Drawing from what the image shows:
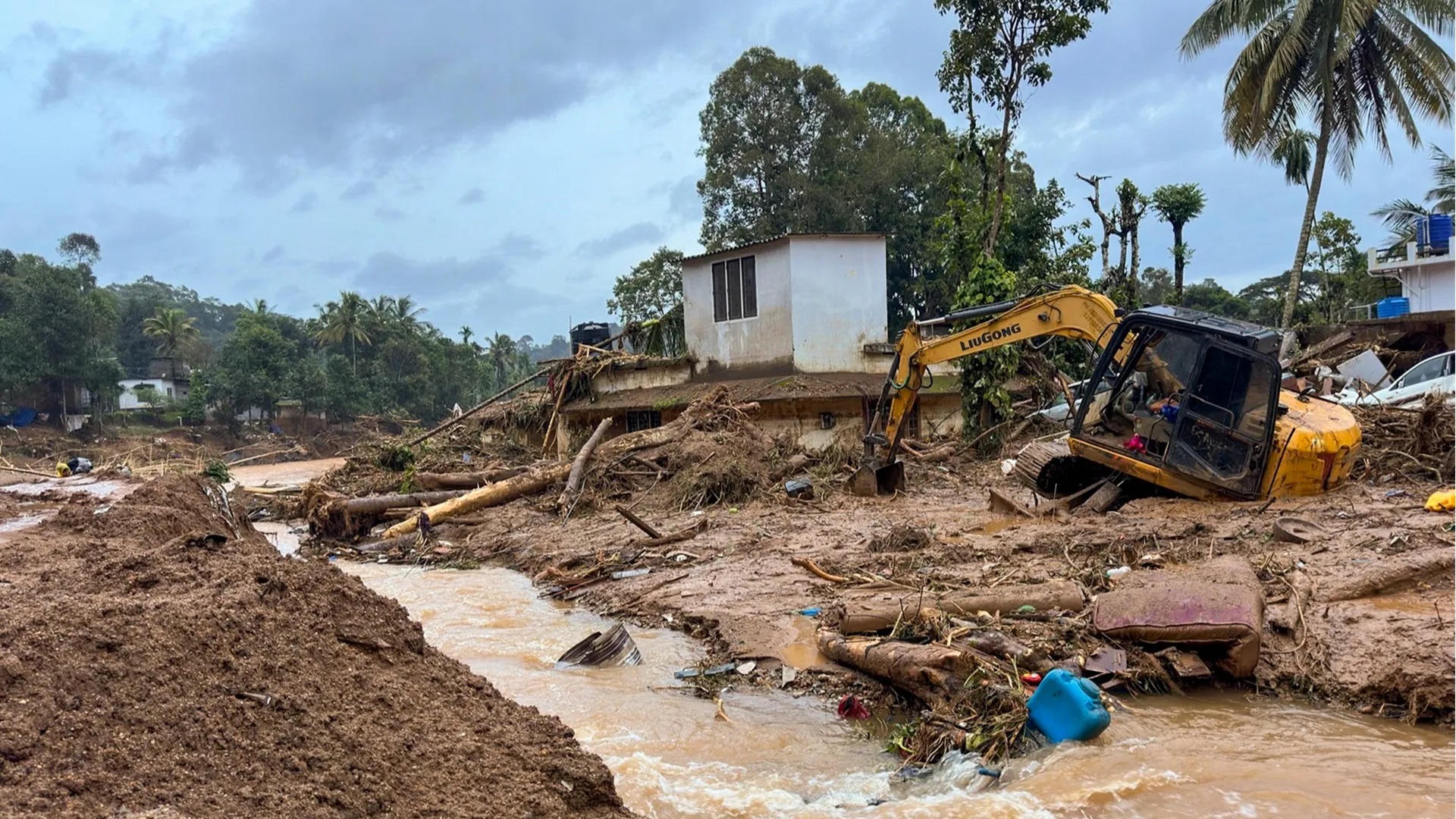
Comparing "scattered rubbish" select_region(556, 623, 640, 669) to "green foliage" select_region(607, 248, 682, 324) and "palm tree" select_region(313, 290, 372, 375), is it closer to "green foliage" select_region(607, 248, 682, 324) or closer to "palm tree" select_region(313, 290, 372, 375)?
"green foliage" select_region(607, 248, 682, 324)

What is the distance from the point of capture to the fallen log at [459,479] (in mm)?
17891

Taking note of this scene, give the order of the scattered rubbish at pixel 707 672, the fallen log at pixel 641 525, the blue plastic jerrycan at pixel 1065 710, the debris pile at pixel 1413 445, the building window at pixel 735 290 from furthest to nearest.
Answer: the building window at pixel 735 290
the fallen log at pixel 641 525
the debris pile at pixel 1413 445
the scattered rubbish at pixel 707 672
the blue plastic jerrycan at pixel 1065 710

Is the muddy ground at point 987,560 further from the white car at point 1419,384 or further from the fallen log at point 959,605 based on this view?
the white car at point 1419,384

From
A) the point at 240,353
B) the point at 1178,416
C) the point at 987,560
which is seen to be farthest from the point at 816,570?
the point at 240,353

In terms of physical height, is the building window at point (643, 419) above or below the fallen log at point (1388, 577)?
above

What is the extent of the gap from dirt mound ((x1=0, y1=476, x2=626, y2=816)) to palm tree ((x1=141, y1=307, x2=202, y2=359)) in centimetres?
6697

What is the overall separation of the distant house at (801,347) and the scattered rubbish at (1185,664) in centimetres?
1363

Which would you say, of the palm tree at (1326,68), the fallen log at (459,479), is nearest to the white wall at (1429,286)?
the palm tree at (1326,68)

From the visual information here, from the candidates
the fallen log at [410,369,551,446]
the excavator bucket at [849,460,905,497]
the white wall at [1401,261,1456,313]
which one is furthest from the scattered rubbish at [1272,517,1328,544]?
the white wall at [1401,261,1456,313]

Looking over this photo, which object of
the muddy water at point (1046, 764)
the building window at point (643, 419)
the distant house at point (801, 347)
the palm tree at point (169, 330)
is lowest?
the muddy water at point (1046, 764)

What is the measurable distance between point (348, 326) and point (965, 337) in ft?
191

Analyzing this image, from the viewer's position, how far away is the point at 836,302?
21.5m

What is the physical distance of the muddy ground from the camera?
6.27m

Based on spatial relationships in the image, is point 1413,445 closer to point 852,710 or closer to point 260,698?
point 852,710
